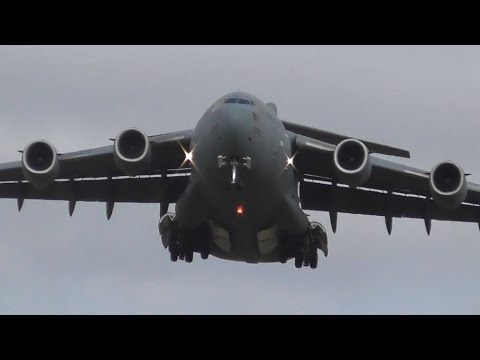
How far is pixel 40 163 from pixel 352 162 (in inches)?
207

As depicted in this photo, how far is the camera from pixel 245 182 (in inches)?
621

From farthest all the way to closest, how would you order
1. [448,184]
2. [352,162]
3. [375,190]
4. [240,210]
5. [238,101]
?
[375,190] → [448,184] → [352,162] → [240,210] → [238,101]

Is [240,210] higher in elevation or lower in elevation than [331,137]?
lower

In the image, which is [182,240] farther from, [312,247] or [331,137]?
[331,137]

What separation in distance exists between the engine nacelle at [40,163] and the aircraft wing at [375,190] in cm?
417

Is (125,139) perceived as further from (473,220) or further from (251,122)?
(473,220)

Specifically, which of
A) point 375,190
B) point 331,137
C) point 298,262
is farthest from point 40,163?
point 375,190

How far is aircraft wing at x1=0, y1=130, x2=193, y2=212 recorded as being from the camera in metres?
17.9

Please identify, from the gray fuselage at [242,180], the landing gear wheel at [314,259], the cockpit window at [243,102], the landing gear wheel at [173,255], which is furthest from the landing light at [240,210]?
the landing gear wheel at [173,255]

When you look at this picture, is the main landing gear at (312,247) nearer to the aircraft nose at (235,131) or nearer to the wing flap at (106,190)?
the wing flap at (106,190)

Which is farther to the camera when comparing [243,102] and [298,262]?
[298,262]

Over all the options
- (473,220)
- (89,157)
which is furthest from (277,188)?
(473,220)

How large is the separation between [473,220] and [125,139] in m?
7.47

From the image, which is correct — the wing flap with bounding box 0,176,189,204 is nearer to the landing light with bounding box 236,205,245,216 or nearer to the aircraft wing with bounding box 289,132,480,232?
the aircraft wing with bounding box 289,132,480,232
